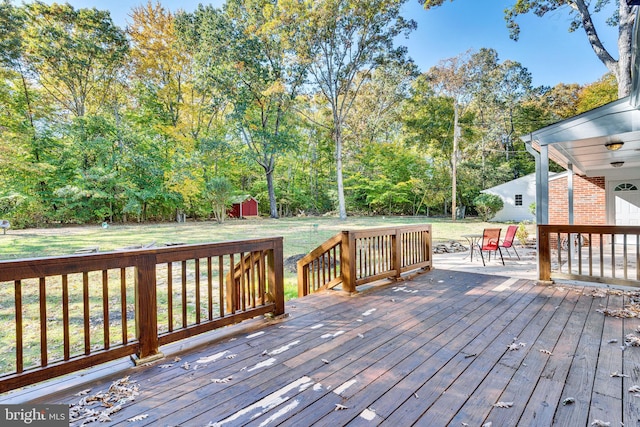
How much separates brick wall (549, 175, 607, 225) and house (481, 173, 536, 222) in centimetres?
1110

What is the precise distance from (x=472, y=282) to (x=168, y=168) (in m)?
19.6

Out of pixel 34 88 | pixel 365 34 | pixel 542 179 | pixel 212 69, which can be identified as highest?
pixel 365 34

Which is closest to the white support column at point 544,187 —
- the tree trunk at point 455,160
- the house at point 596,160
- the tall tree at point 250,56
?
the house at point 596,160

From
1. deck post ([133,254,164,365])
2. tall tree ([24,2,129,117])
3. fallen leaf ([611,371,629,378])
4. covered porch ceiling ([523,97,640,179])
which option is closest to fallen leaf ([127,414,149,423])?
deck post ([133,254,164,365])

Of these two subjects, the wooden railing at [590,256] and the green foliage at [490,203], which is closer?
the wooden railing at [590,256]

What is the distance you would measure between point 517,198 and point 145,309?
856 inches

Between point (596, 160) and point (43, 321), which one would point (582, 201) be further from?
point (43, 321)

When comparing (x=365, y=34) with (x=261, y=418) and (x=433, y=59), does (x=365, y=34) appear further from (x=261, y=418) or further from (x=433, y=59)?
(x=261, y=418)

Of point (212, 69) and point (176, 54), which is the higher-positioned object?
point (176, 54)

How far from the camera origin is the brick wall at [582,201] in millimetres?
8258

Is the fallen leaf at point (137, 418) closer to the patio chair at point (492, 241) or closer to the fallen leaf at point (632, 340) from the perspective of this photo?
the fallen leaf at point (632, 340)

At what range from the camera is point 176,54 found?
784 inches

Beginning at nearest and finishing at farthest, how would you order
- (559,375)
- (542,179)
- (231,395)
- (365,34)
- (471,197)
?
(231,395)
(559,375)
(542,179)
(365,34)
(471,197)

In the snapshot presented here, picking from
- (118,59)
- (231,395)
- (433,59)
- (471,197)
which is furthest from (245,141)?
(231,395)
